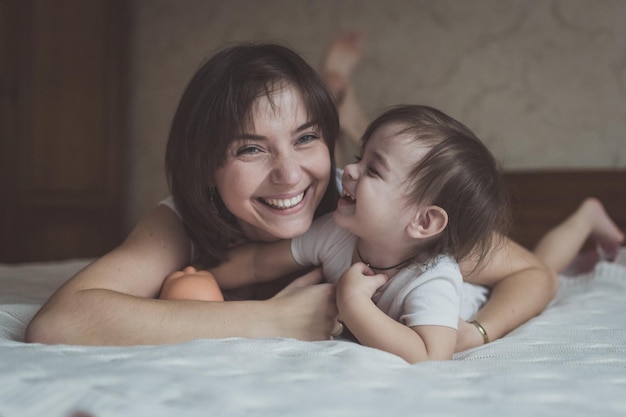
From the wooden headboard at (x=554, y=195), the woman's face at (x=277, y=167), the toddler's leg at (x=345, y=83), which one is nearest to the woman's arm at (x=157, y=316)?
the woman's face at (x=277, y=167)

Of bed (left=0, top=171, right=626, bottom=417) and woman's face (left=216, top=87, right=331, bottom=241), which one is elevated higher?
woman's face (left=216, top=87, right=331, bottom=241)

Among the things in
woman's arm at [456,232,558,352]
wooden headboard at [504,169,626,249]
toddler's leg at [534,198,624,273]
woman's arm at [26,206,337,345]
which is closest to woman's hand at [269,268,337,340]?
woman's arm at [26,206,337,345]

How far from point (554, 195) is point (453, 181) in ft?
5.45

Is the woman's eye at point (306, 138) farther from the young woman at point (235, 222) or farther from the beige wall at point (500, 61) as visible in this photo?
the beige wall at point (500, 61)

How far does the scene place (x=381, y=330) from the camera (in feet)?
3.29

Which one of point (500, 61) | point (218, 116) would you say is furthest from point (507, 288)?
point (500, 61)

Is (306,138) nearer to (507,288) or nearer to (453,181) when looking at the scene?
(453,181)

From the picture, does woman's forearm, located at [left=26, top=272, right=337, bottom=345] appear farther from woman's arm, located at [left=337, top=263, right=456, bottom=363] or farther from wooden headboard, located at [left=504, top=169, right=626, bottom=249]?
wooden headboard, located at [left=504, top=169, right=626, bottom=249]

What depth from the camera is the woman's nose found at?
1.21m

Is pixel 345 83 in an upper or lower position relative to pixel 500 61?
lower

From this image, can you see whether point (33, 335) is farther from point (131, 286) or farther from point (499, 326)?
point (499, 326)

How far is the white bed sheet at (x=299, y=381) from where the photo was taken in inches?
27.6

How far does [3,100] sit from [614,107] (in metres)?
2.94

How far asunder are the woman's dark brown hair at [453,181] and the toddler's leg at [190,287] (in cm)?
39
